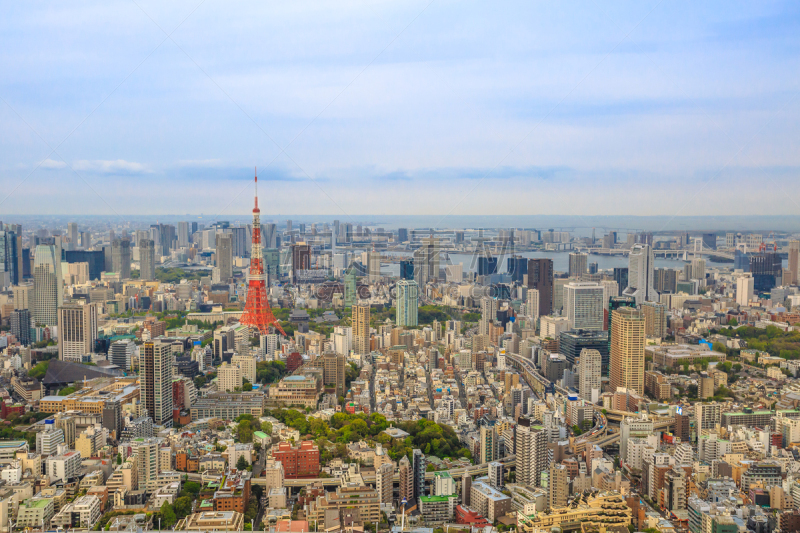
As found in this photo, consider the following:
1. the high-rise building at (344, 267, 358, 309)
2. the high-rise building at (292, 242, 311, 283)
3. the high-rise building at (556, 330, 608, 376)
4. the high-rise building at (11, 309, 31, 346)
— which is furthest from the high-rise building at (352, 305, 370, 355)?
the high-rise building at (11, 309, 31, 346)

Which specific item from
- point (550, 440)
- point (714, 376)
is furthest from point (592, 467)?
point (714, 376)

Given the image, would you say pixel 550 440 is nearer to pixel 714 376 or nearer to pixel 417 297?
pixel 714 376

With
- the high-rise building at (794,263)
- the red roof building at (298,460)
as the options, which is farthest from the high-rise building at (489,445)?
Result: the high-rise building at (794,263)

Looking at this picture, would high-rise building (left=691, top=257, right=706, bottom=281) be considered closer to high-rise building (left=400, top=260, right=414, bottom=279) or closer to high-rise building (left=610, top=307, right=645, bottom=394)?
high-rise building (left=610, top=307, right=645, bottom=394)

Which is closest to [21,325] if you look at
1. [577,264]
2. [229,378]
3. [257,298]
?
[229,378]

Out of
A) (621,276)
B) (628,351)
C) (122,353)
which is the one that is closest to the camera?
(628,351)

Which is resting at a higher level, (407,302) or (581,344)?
(407,302)

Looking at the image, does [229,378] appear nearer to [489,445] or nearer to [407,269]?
[489,445]
